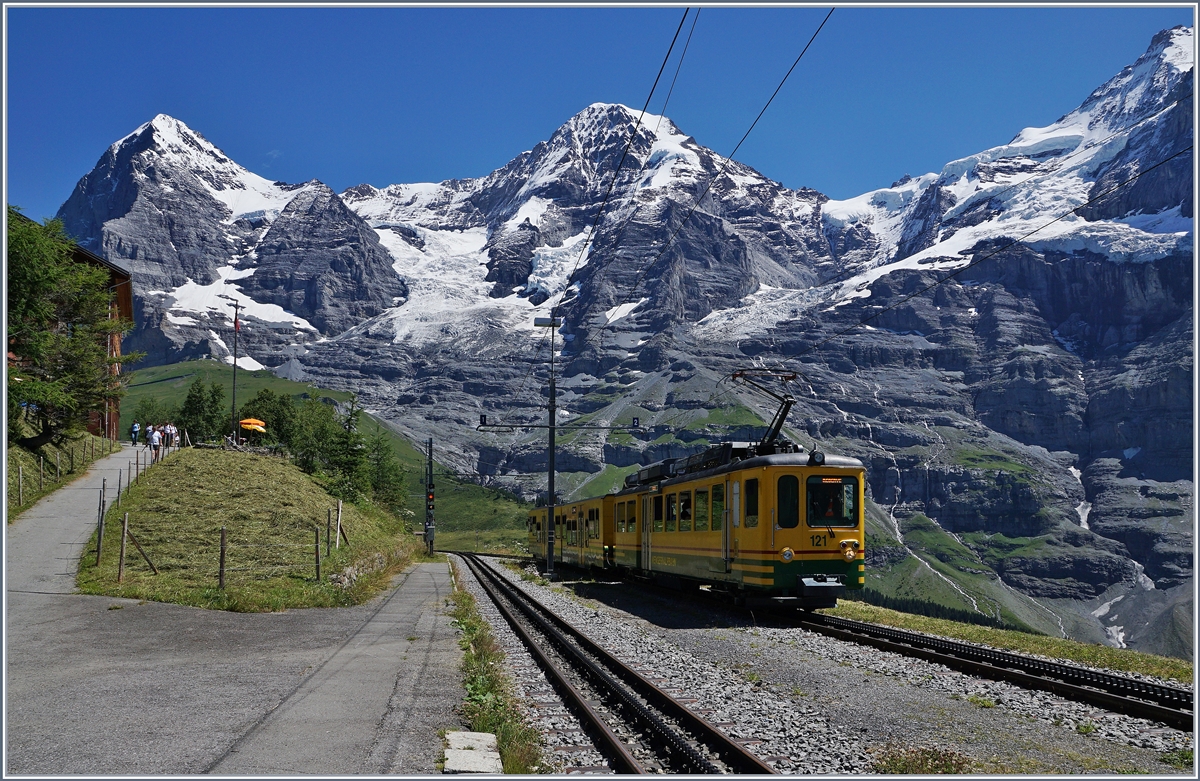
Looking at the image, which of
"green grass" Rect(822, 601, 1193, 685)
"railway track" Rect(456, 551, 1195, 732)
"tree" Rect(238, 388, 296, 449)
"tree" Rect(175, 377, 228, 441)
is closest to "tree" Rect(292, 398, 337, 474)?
"tree" Rect(238, 388, 296, 449)

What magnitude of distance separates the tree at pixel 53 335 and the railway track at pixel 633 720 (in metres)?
27.1

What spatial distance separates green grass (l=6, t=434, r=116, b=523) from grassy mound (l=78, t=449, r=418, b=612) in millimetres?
3181

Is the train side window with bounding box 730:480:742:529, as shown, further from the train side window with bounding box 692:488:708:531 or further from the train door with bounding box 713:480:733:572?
the train side window with bounding box 692:488:708:531

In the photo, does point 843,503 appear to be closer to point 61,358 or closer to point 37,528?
point 37,528

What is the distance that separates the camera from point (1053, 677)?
1253 centimetres

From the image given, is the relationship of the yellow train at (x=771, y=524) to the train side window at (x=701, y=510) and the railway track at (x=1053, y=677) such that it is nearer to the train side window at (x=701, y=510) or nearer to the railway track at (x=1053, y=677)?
the train side window at (x=701, y=510)

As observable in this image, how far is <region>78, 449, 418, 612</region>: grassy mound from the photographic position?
20.4m

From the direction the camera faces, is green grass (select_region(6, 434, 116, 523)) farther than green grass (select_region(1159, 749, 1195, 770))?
Yes

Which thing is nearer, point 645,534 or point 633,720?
point 633,720

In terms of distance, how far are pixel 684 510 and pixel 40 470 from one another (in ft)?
86.8

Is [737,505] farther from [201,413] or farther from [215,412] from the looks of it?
[201,413]

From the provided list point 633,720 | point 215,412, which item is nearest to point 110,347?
point 215,412

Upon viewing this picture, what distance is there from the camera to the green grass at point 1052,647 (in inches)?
535

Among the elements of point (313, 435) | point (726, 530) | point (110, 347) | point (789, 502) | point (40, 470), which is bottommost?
point (726, 530)
